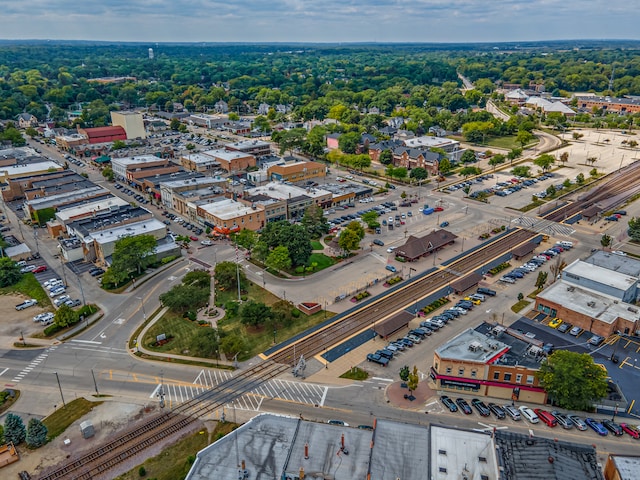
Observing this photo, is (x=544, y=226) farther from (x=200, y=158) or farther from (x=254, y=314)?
(x=200, y=158)

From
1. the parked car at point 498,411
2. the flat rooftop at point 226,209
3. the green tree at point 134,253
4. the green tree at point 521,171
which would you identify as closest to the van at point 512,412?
the parked car at point 498,411

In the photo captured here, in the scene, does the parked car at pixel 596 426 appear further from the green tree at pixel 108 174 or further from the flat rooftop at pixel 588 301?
the green tree at pixel 108 174

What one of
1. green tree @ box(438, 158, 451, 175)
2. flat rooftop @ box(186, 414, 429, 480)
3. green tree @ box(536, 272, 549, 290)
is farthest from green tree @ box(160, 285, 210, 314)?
green tree @ box(438, 158, 451, 175)

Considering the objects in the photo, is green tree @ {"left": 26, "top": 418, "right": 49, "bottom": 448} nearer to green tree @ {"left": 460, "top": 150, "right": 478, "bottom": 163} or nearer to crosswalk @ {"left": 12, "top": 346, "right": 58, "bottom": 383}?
crosswalk @ {"left": 12, "top": 346, "right": 58, "bottom": 383}

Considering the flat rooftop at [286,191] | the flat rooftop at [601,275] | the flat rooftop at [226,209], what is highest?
the flat rooftop at [286,191]

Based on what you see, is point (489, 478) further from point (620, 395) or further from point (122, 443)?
point (122, 443)

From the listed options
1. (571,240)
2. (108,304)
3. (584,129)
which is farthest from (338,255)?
(584,129)
